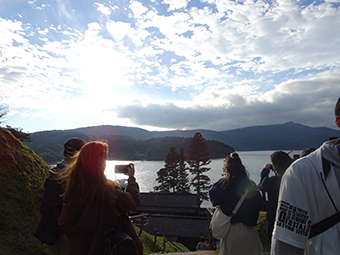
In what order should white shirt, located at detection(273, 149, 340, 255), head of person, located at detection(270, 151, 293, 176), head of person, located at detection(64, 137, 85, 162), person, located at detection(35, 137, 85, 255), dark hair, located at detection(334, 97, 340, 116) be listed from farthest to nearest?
head of person, located at detection(270, 151, 293, 176)
head of person, located at detection(64, 137, 85, 162)
person, located at detection(35, 137, 85, 255)
dark hair, located at detection(334, 97, 340, 116)
white shirt, located at detection(273, 149, 340, 255)

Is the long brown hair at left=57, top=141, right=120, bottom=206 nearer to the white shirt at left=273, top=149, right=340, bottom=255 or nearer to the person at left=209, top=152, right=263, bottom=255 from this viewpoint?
the white shirt at left=273, top=149, right=340, bottom=255

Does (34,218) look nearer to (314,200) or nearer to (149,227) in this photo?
(314,200)

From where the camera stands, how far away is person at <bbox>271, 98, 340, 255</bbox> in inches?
53.9

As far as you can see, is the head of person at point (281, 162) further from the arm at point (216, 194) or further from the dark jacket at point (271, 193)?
the arm at point (216, 194)

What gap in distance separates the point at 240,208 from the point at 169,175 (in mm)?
34555

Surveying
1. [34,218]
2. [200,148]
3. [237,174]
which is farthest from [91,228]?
[200,148]

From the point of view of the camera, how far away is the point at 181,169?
37781mm

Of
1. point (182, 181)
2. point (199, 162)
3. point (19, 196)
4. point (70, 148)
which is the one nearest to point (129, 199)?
point (70, 148)

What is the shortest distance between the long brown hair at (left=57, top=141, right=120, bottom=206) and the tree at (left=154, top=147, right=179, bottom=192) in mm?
34826

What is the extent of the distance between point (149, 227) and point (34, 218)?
16.3m

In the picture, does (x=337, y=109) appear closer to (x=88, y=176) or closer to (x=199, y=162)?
(x=88, y=176)

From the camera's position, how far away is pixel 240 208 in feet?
10.7

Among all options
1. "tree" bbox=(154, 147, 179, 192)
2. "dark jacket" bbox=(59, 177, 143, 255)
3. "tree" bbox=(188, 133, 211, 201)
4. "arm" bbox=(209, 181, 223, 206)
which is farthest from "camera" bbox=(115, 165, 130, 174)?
"tree" bbox=(154, 147, 179, 192)

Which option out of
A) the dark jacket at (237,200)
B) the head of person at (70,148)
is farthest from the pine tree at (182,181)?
the head of person at (70,148)
